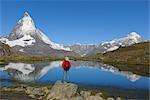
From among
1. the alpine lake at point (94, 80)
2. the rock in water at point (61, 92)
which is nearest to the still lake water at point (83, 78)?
the alpine lake at point (94, 80)

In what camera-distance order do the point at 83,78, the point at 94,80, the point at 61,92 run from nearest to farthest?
1. the point at 61,92
2. the point at 94,80
3. the point at 83,78

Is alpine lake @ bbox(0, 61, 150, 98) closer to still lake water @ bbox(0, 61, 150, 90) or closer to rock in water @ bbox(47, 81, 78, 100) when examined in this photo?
still lake water @ bbox(0, 61, 150, 90)

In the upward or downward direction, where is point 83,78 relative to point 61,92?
upward

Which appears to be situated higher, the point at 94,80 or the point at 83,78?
the point at 83,78

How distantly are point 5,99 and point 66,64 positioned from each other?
12801mm

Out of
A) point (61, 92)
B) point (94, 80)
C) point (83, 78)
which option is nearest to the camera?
point (61, 92)

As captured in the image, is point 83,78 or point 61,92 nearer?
point 61,92

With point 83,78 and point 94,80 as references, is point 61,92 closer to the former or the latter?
point 94,80

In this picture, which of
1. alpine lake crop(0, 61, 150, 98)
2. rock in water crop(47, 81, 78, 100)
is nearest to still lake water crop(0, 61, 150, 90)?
alpine lake crop(0, 61, 150, 98)

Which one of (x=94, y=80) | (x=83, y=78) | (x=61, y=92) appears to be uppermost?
(x=83, y=78)

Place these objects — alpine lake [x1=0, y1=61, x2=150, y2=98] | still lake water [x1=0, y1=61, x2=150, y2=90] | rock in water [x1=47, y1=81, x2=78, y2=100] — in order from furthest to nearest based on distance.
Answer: still lake water [x1=0, y1=61, x2=150, y2=90], alpine lake [x1=0, y1=61, x2=150, y2=98], rock in water [x1=47, y1=81, x2=78, y2=100]

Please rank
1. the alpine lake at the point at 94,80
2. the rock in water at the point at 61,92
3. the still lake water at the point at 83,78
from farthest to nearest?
1. the still lake water at the point at 83,78
2. the alpine lake at the point at 94,80
3. the rock in water at the point at 61,92

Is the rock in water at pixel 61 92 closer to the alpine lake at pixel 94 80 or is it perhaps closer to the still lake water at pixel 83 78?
the alpine lake at pixel 94 80

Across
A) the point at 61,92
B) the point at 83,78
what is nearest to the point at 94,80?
the point at 83,78
